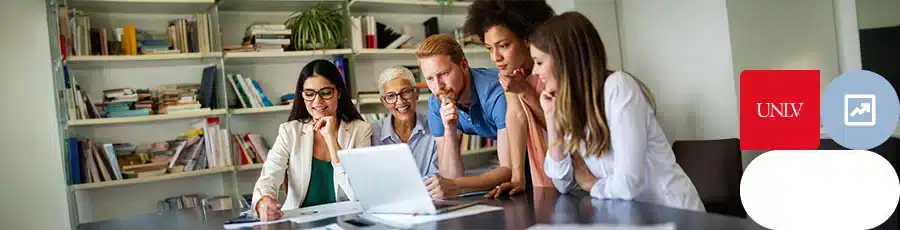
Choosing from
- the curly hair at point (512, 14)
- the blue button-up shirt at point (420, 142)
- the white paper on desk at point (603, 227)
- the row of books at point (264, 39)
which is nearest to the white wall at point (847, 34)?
the curly hair at point (512, 14)

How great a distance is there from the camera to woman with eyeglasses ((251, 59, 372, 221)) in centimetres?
275

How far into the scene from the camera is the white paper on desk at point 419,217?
1813 millimetres

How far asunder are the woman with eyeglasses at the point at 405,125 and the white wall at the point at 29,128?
2.35 m

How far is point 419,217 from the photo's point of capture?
6.16ft

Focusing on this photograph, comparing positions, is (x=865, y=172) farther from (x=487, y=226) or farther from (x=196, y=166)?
(x=196, y=166)

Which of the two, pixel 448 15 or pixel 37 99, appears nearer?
pixel 37 99

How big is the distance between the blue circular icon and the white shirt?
1.08m

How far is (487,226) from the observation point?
5.35ft

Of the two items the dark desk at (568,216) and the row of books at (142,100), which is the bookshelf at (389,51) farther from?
the dark desk at (568,216)

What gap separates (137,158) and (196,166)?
338 millimetres

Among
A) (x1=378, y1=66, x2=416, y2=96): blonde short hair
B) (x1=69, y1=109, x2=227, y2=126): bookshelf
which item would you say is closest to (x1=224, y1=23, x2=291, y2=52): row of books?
(x1=69, y1=109, x2=227, y2=126): bookshelf

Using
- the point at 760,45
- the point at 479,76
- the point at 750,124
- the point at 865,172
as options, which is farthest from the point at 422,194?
the point at 760,45

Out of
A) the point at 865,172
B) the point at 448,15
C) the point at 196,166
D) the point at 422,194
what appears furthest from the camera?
the point at 448,15

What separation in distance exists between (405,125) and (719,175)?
1.58m
